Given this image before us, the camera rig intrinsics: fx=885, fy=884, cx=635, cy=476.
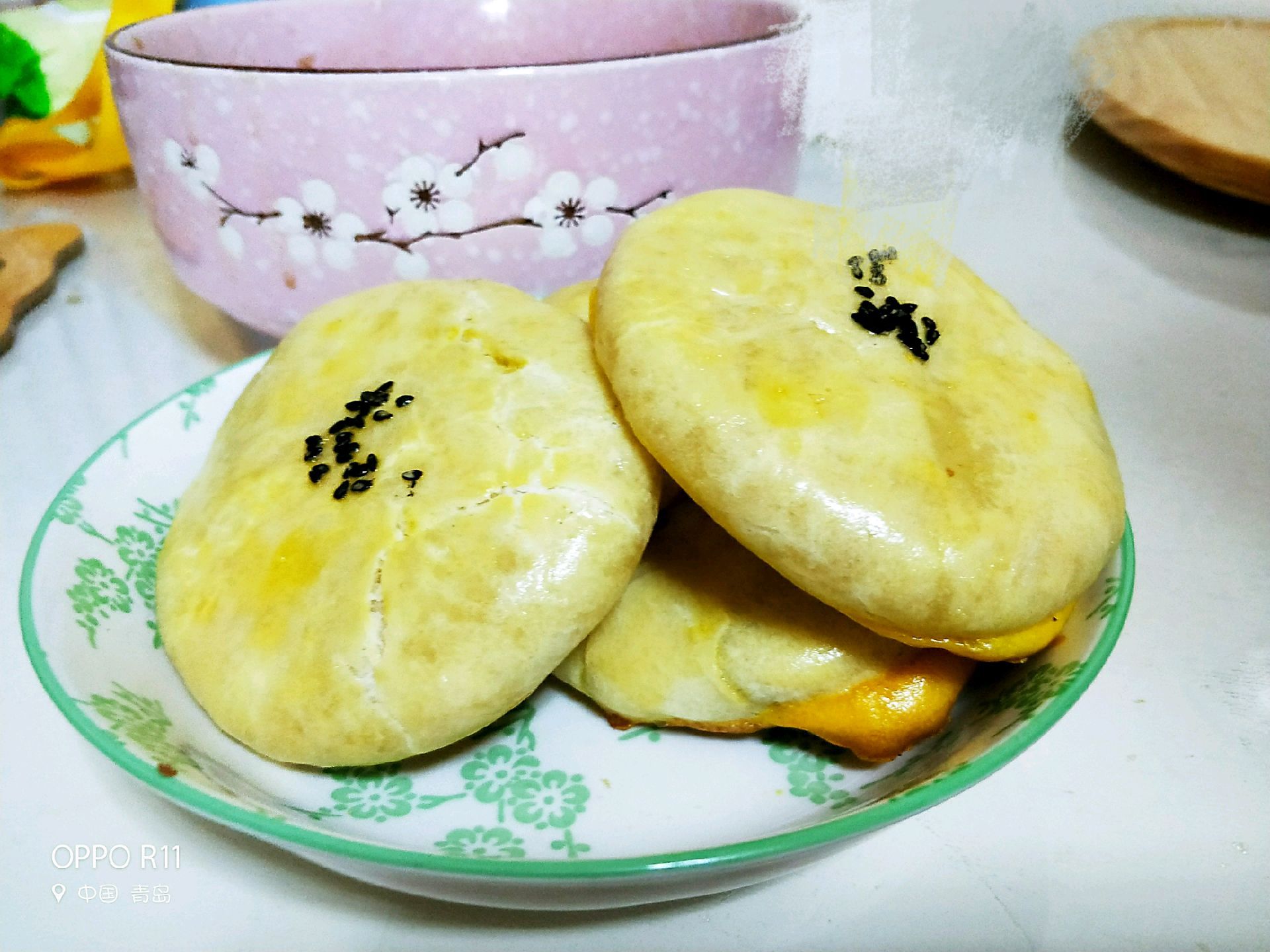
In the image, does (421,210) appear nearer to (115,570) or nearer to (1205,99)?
(115,570)

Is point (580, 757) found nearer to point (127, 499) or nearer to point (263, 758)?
point (263, 758)

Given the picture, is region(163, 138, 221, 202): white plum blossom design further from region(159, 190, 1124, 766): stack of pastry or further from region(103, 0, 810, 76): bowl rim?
region(159, 190, 1124, 766): stack of pastry

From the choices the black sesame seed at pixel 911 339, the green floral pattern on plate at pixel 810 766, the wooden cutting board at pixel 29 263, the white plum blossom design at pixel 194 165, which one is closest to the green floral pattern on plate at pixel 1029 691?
the green floral pattern on plate at pixel 810 766

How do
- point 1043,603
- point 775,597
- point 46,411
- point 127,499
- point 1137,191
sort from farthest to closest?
point 1137,191 < point 46,411 < point 127,499 < point 775,597 < point 1043,603

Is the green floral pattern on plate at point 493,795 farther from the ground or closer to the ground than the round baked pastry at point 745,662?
closer to the ground

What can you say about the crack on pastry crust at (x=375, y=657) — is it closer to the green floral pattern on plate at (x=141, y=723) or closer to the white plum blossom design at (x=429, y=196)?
the green floral pattern on plate at (x=141, y=723)

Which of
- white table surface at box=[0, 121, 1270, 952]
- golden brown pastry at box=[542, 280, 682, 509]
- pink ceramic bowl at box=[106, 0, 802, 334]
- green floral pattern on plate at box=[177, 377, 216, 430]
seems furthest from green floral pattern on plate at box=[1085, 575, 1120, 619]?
green floral pattern on plate at box=[177, 377, 216, 430]

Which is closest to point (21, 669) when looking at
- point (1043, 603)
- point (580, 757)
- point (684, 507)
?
point (580, 757)
